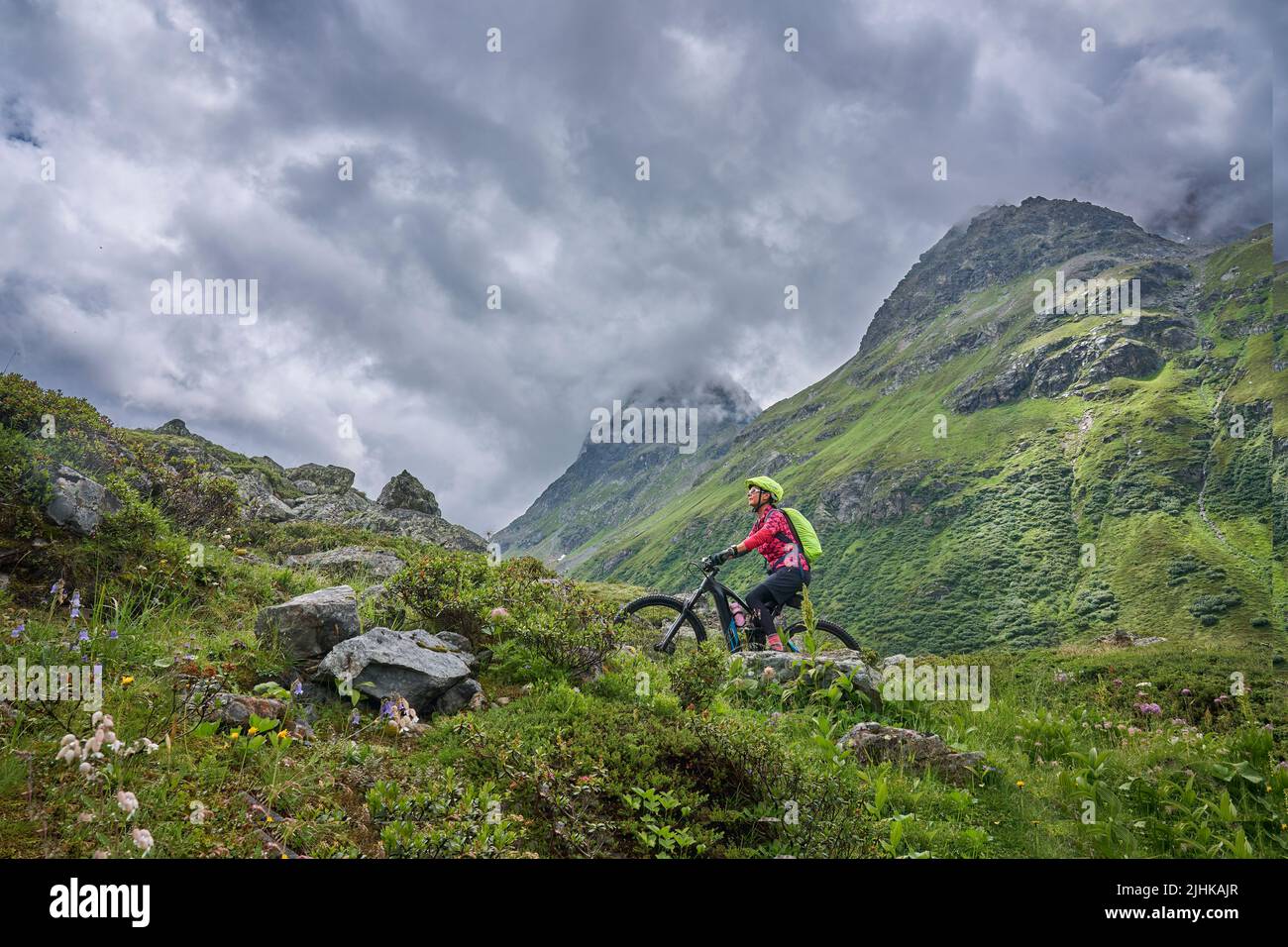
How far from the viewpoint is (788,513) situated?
11.5 m

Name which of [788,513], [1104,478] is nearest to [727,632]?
[788,513]

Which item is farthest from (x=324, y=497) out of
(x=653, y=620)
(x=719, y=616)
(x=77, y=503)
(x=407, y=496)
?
(x=719, y=616)

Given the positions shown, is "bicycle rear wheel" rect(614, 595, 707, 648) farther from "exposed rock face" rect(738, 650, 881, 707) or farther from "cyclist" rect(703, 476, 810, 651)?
"exposed rock face" rect(738, 650, 881, 707)

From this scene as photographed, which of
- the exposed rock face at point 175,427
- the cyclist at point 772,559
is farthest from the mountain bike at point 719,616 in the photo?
the exposed rock face at point 175,427

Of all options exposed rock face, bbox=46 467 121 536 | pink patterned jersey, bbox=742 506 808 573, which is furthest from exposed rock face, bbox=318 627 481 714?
pink patterned jersey, bbox=742 506 808 573

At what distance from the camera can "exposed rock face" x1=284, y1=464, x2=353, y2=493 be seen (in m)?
31.0

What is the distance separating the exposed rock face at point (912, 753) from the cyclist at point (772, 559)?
3.80 metres

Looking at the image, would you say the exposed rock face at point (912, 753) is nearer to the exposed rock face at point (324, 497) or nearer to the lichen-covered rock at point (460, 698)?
the lichen-covered rock at point (460, 698)

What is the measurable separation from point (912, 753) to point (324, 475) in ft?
108

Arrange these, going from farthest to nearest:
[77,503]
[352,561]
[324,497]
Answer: [324,497] < [352,561] < [77,503]

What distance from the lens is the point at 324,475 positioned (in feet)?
106

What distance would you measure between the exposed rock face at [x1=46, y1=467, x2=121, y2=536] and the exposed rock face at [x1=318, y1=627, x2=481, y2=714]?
13.1 ft

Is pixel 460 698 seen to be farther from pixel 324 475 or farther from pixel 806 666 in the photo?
pixel 324 475
